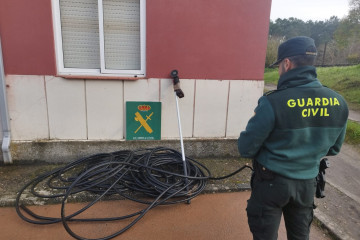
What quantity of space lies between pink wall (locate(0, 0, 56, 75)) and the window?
130 mm

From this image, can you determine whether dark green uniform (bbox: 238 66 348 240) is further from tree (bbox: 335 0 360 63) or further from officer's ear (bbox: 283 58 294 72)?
tree (bbox: 335 0 360 63)

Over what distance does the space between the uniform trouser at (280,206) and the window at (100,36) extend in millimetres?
2615

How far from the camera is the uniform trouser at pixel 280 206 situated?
68.1 inches

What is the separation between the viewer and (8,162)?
3.62m

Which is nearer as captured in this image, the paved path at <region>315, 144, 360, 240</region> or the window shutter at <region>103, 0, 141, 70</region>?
the paved path at <region>315, 144, 360, 240</region>

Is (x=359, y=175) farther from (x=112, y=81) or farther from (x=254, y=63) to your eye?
(x=112, y=81)

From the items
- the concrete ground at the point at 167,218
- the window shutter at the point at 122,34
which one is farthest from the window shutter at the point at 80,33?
the concrete ground at the point at 167,218

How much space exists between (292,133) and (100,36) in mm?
3035

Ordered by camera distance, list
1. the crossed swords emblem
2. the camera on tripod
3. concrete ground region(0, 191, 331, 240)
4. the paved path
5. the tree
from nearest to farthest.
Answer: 1. the camera on tripod
2. concrete ground region(0, 191, 331, 240)
3. the paved path
4. the crossed swords emblem
5. the tree

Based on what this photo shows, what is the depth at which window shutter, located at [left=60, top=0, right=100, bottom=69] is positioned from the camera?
3503 mm

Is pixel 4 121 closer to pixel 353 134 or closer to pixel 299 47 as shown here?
pixel 299 47

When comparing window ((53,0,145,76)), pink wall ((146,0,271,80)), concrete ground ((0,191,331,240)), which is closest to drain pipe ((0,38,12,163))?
window ((53,0,145,76))

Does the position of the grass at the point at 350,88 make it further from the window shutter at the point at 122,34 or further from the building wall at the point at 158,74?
the window shutter at the point at 122,34

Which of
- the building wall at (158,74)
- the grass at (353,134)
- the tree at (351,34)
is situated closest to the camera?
the building wall at (158,74)
